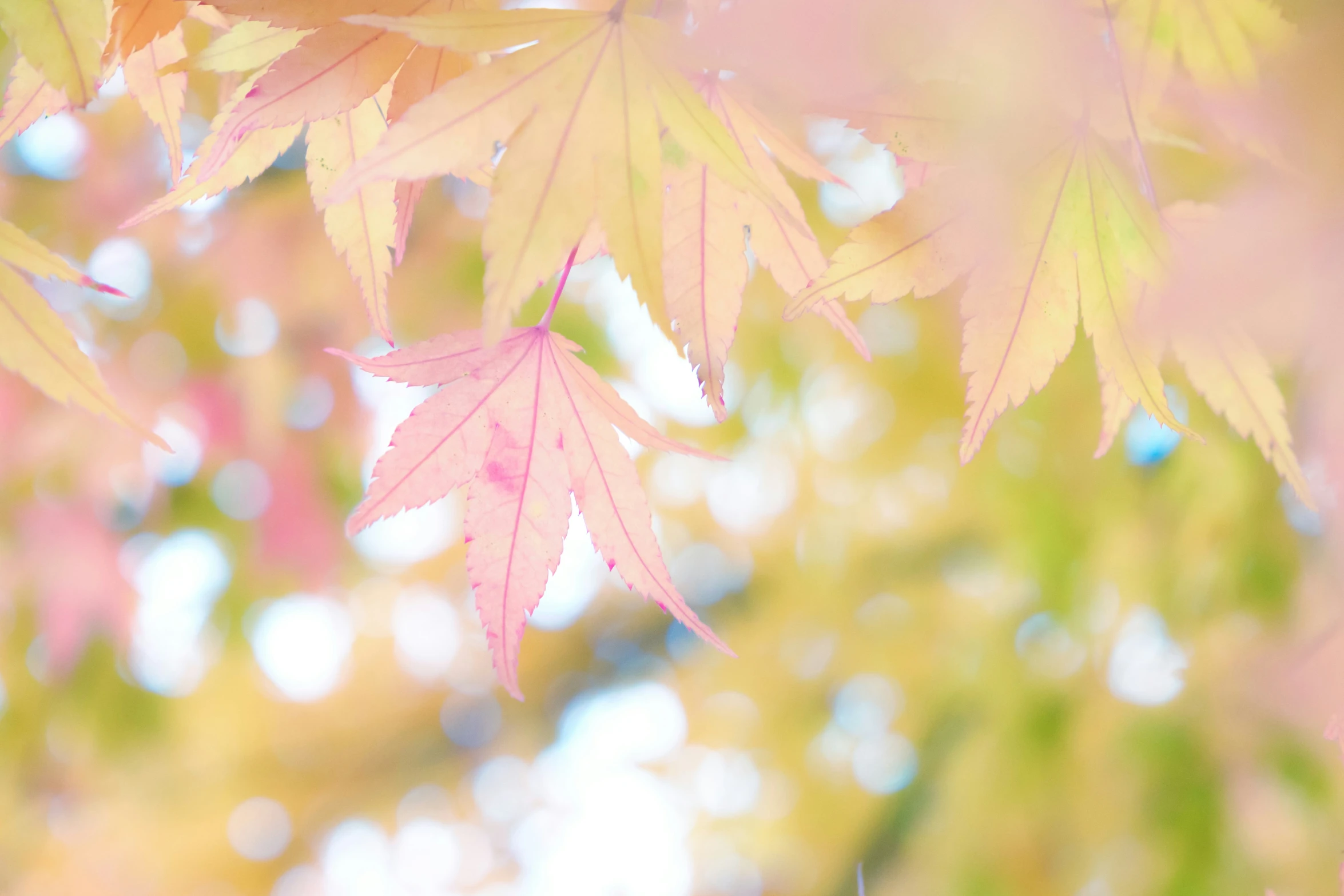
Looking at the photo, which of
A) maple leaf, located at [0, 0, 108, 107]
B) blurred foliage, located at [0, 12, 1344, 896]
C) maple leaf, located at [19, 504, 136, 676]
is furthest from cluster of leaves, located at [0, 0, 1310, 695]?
maple leaf, located at [19, 504, 136, 676]

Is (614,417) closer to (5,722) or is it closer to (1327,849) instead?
(1327,849)

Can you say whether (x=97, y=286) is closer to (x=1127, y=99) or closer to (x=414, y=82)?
(x=414, y=82)

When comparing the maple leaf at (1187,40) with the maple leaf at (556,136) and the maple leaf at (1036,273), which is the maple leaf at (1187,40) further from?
the maple leaf at (556,136)

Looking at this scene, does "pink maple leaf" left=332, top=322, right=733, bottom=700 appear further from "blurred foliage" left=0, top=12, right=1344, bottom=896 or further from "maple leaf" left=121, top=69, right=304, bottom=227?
"blurred foliage" left=0, top=12, right=1344, bottom=896

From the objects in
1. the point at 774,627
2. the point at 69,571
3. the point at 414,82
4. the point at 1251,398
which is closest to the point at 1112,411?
the point at 1251,398

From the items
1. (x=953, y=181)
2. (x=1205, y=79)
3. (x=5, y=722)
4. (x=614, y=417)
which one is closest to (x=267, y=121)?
(x=614, y=417)

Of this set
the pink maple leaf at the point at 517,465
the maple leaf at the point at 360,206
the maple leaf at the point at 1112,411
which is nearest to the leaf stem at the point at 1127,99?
the maple leaf at the point at 1112,411
